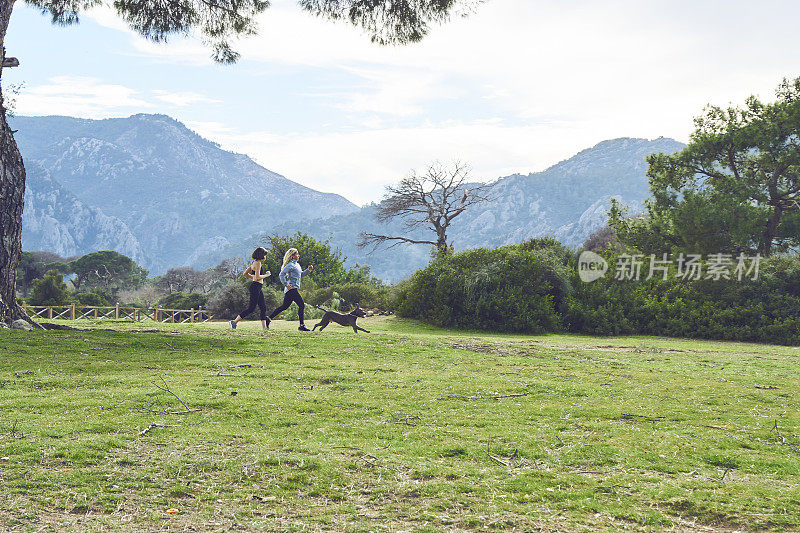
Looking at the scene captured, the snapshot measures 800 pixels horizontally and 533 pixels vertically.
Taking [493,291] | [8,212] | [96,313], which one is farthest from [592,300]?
[96,313]

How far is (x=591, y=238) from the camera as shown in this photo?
Answer: 7038cm

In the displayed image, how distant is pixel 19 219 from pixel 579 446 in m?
14.4

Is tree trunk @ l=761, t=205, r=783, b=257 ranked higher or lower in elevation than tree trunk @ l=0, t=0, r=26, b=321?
higher

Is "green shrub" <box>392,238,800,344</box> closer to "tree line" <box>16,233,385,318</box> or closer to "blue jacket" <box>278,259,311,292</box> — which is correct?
"tree line" <box>16,233,385,318</box>

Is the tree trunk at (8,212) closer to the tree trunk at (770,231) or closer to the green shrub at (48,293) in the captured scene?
the green shrub at (48,293)

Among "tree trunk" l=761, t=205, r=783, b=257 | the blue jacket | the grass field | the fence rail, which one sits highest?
"tree trunk" l=761, t=205, r=783, b=257

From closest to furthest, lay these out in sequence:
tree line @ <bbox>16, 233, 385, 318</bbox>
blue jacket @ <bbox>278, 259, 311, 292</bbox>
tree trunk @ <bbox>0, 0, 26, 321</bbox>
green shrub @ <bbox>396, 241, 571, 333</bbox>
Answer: tree trunk @ <bbox>0, 0, 26, 321</bbox>
blue jacket @ <bbox>278, 259, 311, 292</bbox>
green shrub @ <bbox>396, 241, 571, 333</bbox>
tree line @ <bbox>16, 233, 385, 318</bbox>

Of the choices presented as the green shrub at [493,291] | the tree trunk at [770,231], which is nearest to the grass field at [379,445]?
the green shrub at [493,291]

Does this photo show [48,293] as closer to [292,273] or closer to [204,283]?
[292,273]

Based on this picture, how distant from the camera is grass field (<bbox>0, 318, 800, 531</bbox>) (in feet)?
15.1

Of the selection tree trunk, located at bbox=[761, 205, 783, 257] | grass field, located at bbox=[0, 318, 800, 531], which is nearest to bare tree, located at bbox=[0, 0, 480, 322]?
grass field, located at bbox=[0, 318, 800, 531]

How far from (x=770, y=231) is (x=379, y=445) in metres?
30.2

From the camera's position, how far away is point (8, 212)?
14.9m

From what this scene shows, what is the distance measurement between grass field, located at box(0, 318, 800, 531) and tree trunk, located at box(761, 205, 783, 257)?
20841 mm
